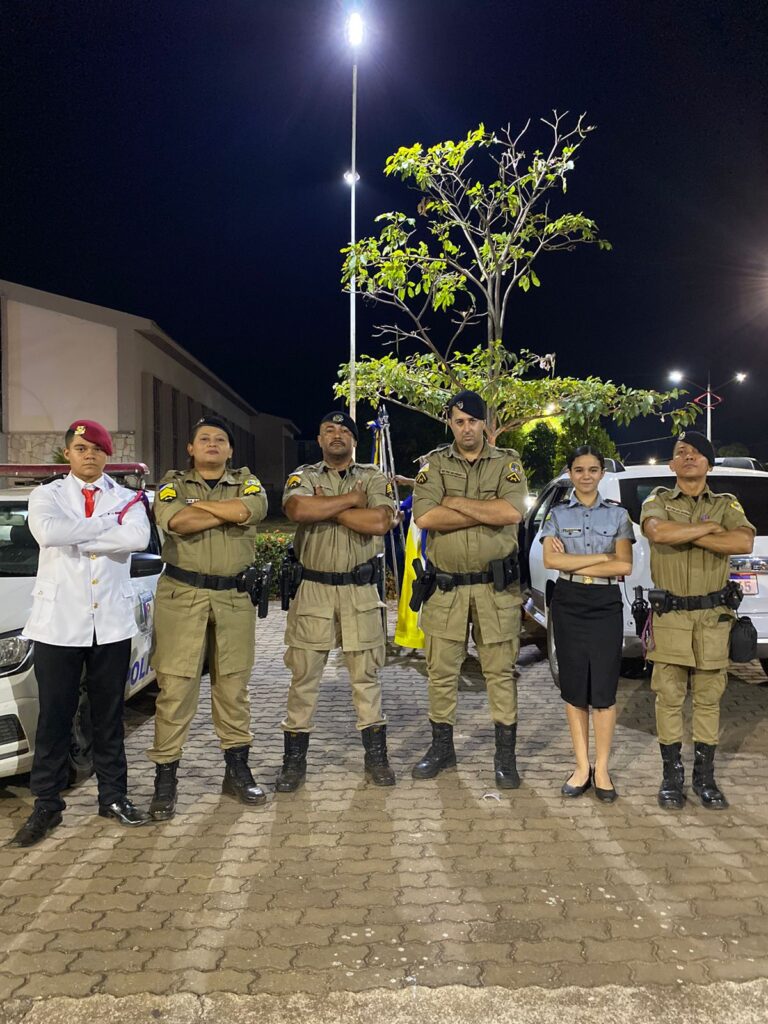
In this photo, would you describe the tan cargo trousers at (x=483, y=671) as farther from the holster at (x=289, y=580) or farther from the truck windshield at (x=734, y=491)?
the truck windshield at (x=734, y=491)

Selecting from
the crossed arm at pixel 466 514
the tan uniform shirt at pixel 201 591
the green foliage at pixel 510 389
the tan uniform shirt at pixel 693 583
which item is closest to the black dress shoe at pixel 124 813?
the tan uniform shirt at pixel 201 591

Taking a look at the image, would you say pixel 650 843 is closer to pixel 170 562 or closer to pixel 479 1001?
pixel 479 1001

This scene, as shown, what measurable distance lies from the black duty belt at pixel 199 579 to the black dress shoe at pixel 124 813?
1.11 metres

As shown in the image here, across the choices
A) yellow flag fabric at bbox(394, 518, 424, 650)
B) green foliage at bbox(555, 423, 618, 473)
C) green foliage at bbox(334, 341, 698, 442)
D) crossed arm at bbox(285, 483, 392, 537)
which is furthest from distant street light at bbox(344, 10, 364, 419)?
green foliage at bbox(555, 423, 618, 473)

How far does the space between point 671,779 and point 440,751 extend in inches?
48.7

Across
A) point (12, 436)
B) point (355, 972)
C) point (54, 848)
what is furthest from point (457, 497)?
point (12, 436)

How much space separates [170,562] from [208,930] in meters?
1.74

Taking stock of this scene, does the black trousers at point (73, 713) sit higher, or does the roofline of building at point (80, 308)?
the roofline of building at point (80, 308)

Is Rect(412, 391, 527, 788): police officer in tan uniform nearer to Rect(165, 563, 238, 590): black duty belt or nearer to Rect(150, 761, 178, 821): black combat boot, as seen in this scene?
Rect(165, 563, 238, 590): black duty belt

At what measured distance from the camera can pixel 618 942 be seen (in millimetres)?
2658

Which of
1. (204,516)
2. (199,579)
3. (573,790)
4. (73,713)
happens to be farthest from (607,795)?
(73,713)

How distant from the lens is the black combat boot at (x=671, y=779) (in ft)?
12.5

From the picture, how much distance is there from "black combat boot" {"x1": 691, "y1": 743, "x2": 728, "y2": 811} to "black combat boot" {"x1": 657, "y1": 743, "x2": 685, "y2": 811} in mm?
88

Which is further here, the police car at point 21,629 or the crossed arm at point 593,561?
the crossed arm at point 593,561
